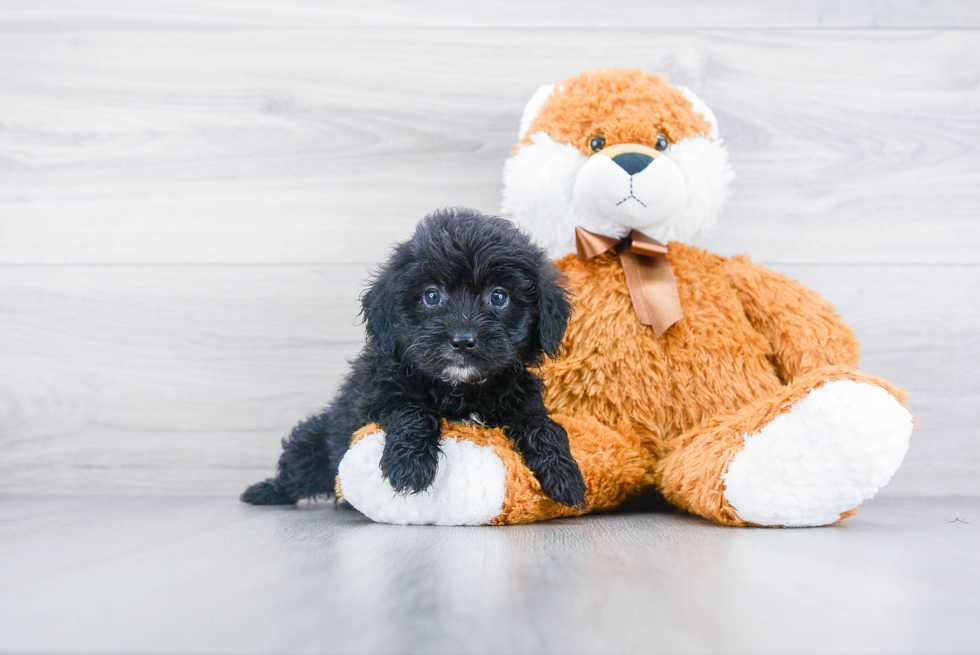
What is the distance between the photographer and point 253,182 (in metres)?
1.55

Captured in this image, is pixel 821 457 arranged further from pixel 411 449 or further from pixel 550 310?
pixel 411 449

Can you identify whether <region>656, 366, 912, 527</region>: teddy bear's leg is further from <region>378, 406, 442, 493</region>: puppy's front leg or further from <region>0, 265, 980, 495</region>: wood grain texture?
<region>0, 265, 980, 495</region>: wood grain texture

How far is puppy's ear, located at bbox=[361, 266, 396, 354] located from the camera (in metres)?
0.96

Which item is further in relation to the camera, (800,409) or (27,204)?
(27,204)

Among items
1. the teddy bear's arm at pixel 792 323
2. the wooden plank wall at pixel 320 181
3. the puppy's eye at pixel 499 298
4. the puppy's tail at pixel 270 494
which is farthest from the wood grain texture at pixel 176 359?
the puppy's eye at pixel 499 298

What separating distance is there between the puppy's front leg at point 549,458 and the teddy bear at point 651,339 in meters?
0.02

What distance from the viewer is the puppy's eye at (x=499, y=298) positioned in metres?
0.95

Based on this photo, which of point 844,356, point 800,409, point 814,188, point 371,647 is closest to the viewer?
point 371,647

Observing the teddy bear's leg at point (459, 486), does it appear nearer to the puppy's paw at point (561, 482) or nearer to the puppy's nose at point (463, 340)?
the puppy's paw at point (561, 482)

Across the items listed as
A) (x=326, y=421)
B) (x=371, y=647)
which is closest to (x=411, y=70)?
(x=326, y=421)

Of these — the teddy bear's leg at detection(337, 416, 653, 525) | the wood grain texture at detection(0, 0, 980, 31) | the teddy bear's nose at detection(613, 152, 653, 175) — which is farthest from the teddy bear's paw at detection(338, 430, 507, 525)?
the wood grain texture at detection(0, 0, 980, 31)

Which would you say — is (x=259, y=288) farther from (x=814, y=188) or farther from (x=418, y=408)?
(x=814, y=188)

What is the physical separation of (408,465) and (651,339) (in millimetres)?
490

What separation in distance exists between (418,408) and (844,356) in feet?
2.38
